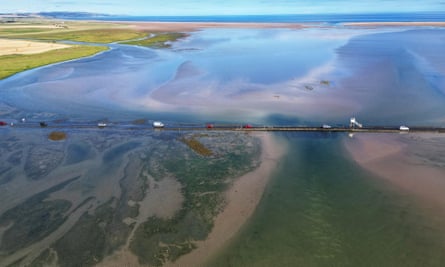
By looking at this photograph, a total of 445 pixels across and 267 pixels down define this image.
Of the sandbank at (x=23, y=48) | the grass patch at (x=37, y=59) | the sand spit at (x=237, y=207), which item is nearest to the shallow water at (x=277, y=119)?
the sand spit at (x=237, y=207)

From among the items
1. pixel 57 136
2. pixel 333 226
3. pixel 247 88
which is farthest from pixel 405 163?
pixel 57 136

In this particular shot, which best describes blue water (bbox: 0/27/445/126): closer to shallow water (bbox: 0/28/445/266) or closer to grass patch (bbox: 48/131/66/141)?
shallow water (bbox: 0/28/445/266)

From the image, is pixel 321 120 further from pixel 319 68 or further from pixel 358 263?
pixel 319 68

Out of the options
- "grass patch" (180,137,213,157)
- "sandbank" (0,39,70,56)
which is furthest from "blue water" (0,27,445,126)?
"sandbank" (0,39,70,56)

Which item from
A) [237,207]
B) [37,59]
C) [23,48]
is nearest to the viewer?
[237,207]

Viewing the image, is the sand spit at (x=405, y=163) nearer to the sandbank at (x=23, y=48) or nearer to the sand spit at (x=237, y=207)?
the sand spit at (x=237, y=207)

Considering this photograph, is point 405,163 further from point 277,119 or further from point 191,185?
point 191,185

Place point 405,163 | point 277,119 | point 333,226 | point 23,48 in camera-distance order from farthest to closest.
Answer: point 23,48, point 277,119, point 405,163, point 333,226
